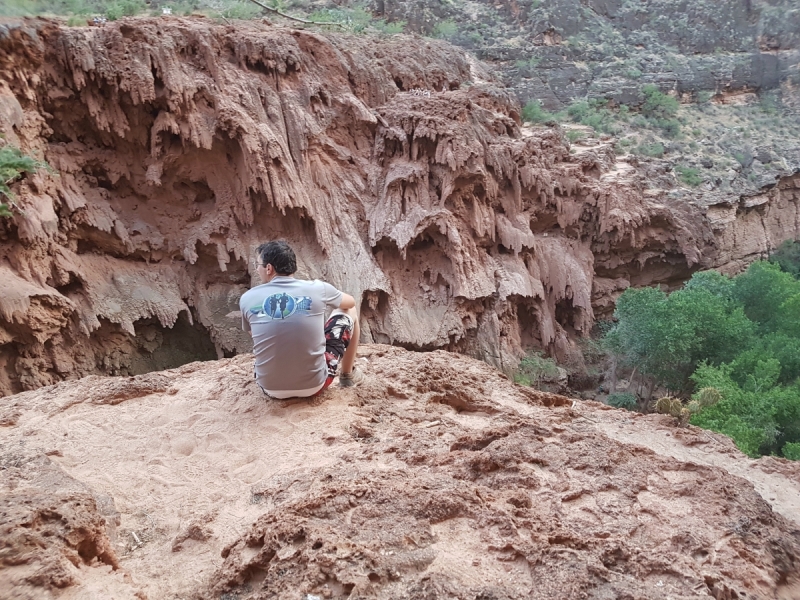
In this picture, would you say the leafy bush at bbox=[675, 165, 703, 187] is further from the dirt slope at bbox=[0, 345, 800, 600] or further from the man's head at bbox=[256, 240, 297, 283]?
the man's head at bbox=[256, 240, 297, 283]

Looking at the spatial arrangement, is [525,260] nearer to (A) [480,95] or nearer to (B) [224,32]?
(A) [480,95]

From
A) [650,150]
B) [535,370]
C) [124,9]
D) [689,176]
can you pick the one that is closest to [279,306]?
[535,370]

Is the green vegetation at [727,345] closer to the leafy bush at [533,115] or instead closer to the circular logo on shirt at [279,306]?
the circular logo on shirt at [279,306]

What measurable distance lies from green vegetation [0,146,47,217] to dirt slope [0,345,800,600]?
5.80 metres

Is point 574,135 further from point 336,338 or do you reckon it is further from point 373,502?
point 373,502

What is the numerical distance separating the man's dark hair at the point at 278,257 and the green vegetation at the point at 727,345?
28.3 ft

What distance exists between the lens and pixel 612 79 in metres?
26.6

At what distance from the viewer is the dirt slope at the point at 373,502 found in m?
1.89

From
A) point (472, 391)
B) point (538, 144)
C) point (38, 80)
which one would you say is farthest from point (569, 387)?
point (38, 80)

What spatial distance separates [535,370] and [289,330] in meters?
10.6

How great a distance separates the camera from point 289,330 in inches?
138

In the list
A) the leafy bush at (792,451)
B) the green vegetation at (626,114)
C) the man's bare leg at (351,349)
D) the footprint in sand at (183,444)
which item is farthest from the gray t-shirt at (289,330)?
the green vegetation at (626,114)

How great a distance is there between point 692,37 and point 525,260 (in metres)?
25.0

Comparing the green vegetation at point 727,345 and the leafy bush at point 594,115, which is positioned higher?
the leafy bush at point 594,115
